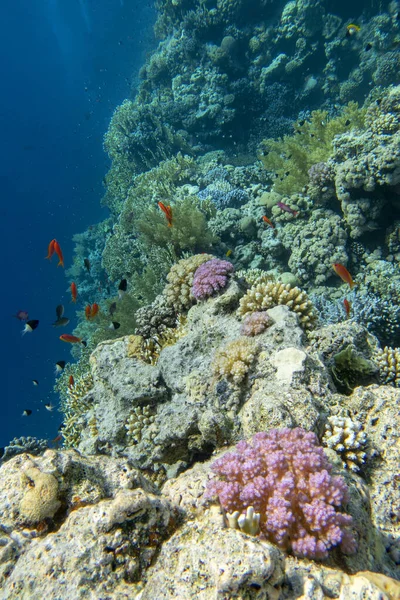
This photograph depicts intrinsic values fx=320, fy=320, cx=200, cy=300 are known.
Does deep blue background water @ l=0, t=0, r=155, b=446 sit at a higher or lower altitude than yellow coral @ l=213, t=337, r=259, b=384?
higher

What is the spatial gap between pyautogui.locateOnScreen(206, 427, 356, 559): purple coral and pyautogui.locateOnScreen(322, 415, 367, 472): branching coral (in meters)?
0.60

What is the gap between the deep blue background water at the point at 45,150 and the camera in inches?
2327

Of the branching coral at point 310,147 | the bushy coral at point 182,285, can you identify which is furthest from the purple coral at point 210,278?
the branching coral at point 310,147

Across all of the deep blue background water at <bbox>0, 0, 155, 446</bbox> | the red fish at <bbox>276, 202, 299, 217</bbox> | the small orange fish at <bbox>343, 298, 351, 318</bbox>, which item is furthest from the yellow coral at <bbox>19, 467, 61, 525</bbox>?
the deep blue background water at <bbox>0, 0, 155, 446</bbox>

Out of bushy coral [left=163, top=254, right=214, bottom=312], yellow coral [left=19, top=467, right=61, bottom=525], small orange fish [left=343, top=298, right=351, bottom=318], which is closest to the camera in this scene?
Result: yellow coral [left=19, top=467, right=61, bottom=525]

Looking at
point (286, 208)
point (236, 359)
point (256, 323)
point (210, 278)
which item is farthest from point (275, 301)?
point (286, 208)

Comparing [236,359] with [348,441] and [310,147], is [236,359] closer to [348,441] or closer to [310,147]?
[348,441]

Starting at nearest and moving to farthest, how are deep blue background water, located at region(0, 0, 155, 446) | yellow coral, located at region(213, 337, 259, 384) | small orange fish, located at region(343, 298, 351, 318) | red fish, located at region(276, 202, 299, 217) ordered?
yellow coral, located at region(213, 337, 259, 384) → small orange fish, located at region(343, 298, 351, 318) → red fish, located at region(276, 202, 299, 217) → deep blue background water, located at region(0, 0, 155, 446)

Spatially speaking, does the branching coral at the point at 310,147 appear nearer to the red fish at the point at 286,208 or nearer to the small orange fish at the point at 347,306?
the red fish at the point at 286,208

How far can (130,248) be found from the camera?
1252 cm

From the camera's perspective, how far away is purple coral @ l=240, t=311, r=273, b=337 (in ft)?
14.1

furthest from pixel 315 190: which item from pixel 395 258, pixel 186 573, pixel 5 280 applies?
pixel 5 280

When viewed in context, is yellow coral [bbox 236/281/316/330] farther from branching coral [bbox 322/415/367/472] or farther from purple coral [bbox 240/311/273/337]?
branching coral [bbox 322/415/367/472]

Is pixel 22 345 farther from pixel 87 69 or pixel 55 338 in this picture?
pixel 87 69
